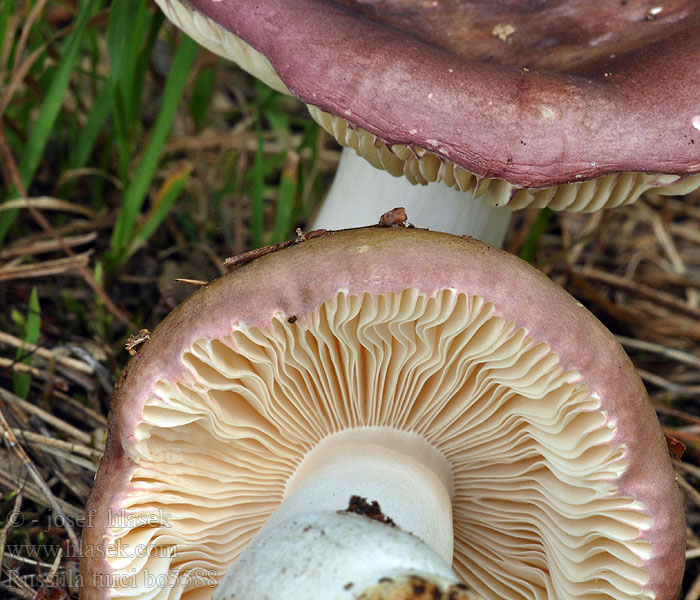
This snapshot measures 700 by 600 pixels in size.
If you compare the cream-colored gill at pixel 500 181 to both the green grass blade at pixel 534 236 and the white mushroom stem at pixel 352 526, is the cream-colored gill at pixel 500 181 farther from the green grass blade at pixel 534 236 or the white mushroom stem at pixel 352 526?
the green grass blade at pixel 534 236

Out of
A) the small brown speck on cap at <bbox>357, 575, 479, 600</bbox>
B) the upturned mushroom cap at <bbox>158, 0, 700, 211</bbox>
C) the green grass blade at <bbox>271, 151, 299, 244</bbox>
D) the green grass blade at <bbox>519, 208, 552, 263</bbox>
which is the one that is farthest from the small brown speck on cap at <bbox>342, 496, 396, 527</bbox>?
the green grass blade at <bbox>519, 208, 552, 263</bbox>

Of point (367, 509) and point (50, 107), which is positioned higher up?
point (50, 107)

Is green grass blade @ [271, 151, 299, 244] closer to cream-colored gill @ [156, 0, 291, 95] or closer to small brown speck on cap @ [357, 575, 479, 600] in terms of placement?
cream-colored gill @ [156, 0, 291, 95]

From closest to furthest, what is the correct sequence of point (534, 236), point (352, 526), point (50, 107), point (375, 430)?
point (352, 526) < point (375, 430) < point (50, 107) < point (534, 236)

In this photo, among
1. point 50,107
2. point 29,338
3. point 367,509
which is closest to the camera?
point 367,509

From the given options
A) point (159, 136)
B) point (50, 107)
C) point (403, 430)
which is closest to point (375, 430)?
point (403, 430)

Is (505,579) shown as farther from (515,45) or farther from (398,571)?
(515,45)

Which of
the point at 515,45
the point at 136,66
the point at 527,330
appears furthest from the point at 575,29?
the point at 136,66

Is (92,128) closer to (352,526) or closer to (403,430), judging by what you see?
(403,430)
